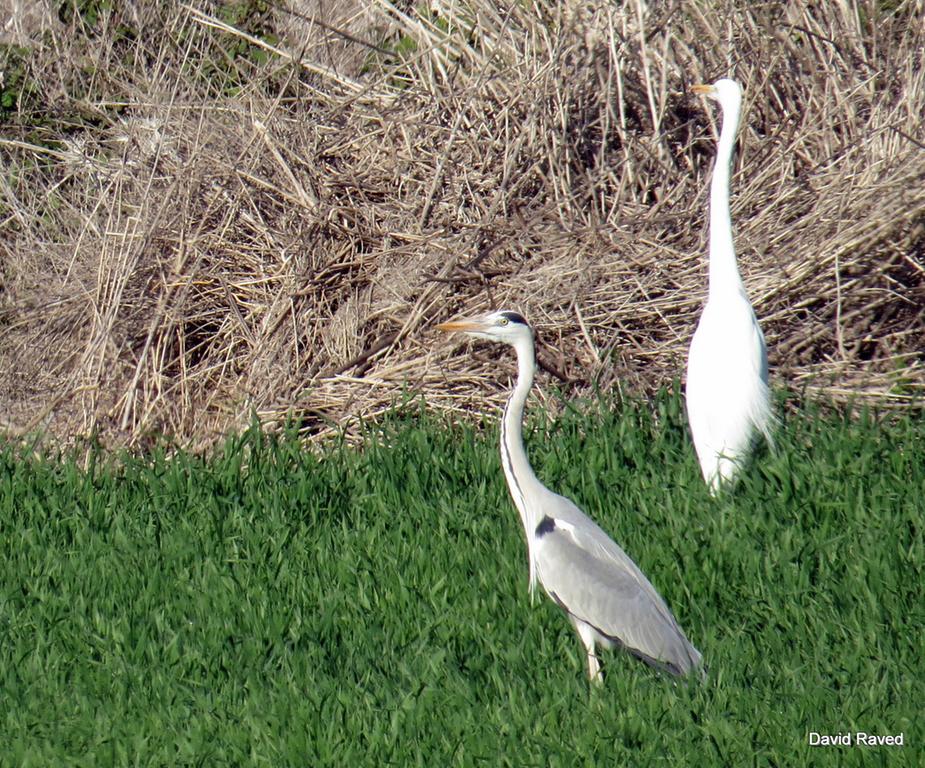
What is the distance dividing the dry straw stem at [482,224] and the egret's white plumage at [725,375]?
3.51ft

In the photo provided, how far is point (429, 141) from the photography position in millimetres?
7953

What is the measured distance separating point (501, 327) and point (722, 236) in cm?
143

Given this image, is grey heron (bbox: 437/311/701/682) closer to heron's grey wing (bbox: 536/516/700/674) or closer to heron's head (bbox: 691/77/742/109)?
heron's grey wing (bbox: 536/516/700/674)

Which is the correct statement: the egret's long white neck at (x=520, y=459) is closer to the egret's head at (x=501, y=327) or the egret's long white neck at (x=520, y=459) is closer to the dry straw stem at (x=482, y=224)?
the egret's head at (x=501, y=327)

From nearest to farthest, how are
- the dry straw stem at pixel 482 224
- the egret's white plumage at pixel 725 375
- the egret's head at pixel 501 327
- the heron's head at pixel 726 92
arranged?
the egret's head at pixel 501 327 < the egret's white plumage at pixel 725 375 < the heron's head at pixel 726 92 < the dry straw stem at pixel 482 224

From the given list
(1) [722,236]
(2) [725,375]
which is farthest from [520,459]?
(1) [722,236]

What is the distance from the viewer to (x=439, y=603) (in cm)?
476

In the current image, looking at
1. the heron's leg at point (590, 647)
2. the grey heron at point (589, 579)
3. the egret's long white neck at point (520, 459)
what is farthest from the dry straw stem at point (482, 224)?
the heron's leg at point (590, 647)

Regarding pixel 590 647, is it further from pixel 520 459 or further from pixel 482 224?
pixel 482 224

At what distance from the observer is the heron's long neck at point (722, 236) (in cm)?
586

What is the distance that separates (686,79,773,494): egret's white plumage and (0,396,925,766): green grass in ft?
0.50

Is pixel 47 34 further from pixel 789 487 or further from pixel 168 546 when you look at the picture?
pixel 789 487

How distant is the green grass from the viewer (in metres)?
3.83

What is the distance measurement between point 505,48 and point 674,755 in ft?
17.7
